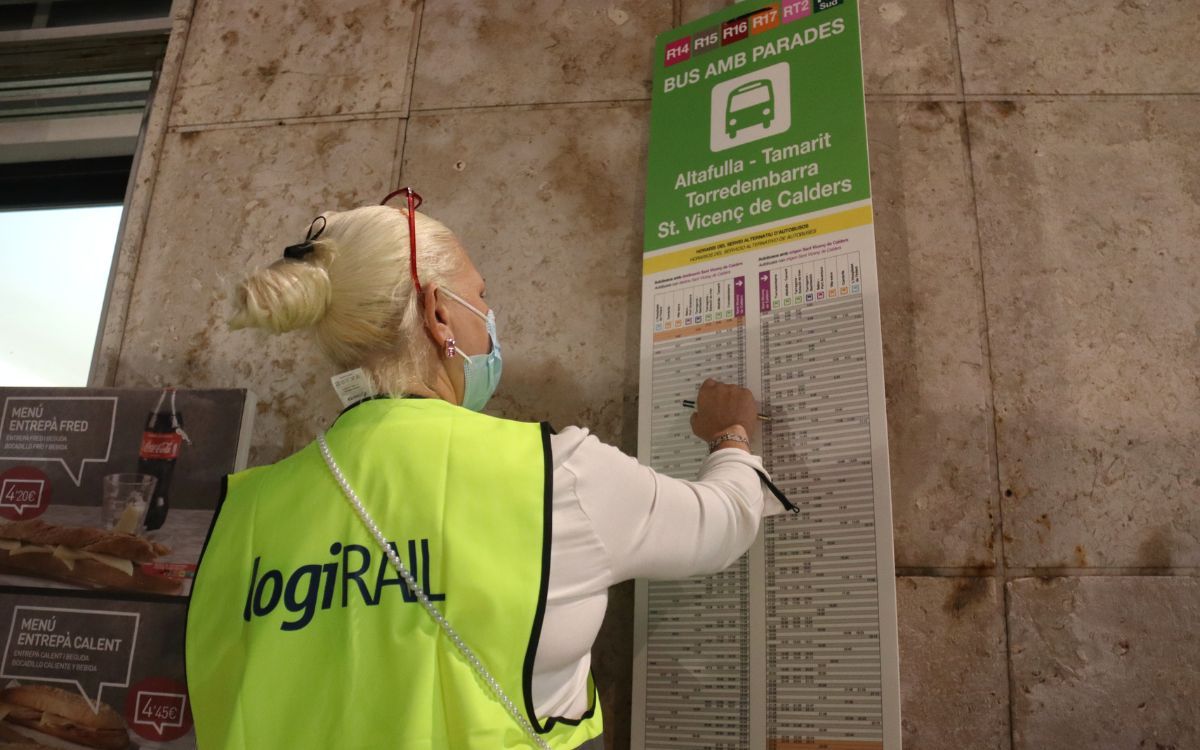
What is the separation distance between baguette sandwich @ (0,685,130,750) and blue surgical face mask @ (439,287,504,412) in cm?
108

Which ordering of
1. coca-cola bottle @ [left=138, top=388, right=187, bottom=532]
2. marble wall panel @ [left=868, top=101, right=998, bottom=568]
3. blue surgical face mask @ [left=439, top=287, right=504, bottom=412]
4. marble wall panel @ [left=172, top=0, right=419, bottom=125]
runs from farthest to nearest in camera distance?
marble wall panel @ [left=172, top=0, right=419, bottom=125]
coca-cola bottle @ [left=138, top=388, right=187, bottom=532]
marble wall panel @ [left=868, top=101, right=998, bottom=568]
blue surgical face mask @ [left=439, top=287, right=504, bottom=412]

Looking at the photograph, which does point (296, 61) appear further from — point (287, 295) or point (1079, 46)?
point (1079, 46)

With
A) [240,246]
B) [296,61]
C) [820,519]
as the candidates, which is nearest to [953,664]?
[820,519]

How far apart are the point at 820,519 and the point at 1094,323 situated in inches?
30.2

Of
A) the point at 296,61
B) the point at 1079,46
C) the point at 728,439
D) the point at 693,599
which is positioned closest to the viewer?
the point at 728,439

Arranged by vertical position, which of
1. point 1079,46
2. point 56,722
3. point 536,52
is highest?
point 536,52

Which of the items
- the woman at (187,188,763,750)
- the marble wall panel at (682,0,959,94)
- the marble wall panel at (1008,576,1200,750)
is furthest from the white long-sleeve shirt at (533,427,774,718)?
the marble wall panel at (682,0,959,94)

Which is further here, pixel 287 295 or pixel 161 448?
pixel 161 448

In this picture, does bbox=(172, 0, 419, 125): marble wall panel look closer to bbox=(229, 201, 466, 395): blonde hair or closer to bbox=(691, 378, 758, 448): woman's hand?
bbox=(229, 201, 466, 395): blonde hair

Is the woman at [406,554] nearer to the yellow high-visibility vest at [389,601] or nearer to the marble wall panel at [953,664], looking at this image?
the yellow high-visibility vest at [389,601]

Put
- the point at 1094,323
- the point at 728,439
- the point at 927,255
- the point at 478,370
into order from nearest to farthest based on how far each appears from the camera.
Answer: the point at 478,370 → the point at 728,439 → the point at 1094,323 → the point at 927,255

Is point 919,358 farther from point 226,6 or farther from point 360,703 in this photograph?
point 226,6

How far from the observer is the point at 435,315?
1.17 meters

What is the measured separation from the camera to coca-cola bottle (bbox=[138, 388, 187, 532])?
1.69m
